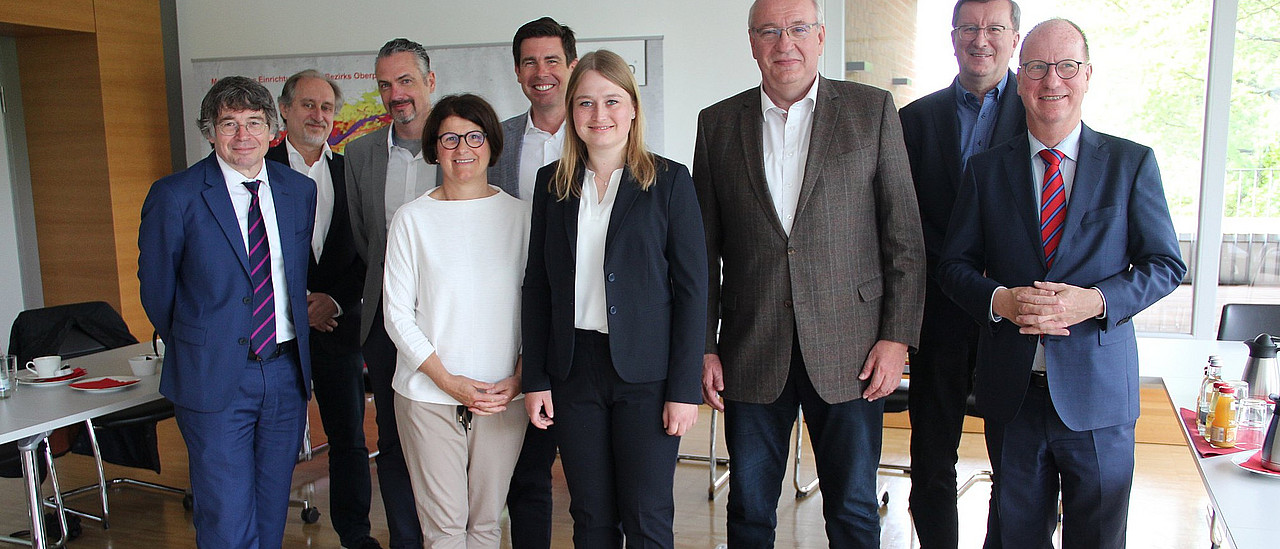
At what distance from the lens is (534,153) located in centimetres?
284

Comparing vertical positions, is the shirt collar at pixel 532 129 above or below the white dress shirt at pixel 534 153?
above

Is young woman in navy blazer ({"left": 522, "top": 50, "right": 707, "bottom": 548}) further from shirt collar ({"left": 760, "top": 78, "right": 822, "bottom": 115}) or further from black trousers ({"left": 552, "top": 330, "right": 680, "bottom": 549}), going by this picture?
shirt collar ({"left": 760, "top": 78, "right": 822, "bottom": 115})

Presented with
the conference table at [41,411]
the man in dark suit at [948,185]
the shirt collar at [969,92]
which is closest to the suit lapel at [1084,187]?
the man in dark suit at [948,185]

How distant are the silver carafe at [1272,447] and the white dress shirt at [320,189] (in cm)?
276

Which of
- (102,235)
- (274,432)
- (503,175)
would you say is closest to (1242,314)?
(503,175)

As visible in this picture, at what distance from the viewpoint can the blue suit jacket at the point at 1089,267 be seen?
82.4 inches

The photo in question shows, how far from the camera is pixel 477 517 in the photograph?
2.58 m

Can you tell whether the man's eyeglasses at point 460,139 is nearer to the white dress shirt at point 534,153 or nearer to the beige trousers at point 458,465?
the white dress shirt at point 534,153

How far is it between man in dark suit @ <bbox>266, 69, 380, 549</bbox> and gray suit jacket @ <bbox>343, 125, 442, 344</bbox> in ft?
0.15

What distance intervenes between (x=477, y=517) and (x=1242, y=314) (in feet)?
10.0

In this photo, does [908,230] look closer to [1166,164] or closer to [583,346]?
[583,346]

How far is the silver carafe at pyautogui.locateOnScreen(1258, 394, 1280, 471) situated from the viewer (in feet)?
6.56

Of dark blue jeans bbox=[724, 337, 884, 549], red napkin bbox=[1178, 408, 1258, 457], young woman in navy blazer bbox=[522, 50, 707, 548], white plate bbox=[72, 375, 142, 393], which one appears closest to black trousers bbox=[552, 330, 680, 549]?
young woman in navy blazer bbox=[522, 50, 707, 548]

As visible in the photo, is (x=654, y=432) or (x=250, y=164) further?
(x=250, y=164)
